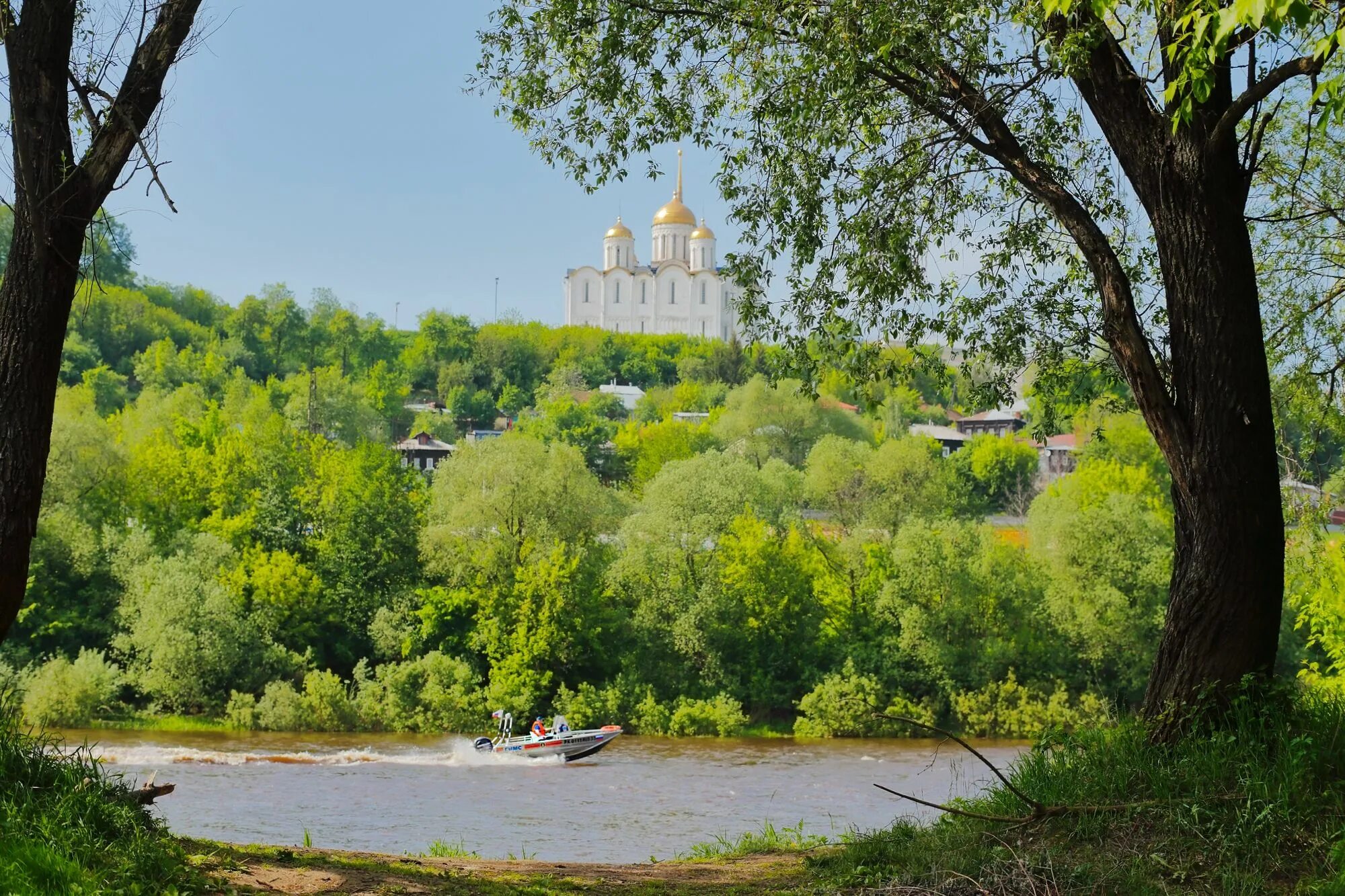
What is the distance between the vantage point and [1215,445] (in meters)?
5.89

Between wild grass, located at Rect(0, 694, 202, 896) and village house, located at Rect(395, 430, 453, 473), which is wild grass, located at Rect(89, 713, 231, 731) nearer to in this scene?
wild grass, located at Rect(0, 694, 202, 896)

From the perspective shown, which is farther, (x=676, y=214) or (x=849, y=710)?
(x=676, y=214)

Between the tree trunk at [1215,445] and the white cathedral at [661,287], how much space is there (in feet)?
A: 437

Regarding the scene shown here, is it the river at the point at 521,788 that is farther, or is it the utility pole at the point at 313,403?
the utility pole at the point at 313,403

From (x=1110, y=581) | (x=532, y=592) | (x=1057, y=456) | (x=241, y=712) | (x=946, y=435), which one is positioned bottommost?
(x=241, y=712)

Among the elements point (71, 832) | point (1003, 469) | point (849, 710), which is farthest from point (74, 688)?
point (1003, 469)

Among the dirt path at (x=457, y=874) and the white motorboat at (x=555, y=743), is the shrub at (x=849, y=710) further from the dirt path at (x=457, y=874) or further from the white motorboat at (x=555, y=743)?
the dirt path at (x=457, y=874)

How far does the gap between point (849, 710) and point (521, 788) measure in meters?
11.0

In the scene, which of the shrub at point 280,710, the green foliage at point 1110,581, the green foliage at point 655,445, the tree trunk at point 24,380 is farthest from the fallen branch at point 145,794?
the green foliage at point 655,445

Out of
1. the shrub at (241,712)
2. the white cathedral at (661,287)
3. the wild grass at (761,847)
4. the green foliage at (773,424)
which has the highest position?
the white cathedral at (661,287)

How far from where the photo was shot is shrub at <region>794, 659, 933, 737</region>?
31.8m

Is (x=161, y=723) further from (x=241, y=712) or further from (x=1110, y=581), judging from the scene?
(x=1110, y=581)

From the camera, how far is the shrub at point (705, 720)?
31609mm

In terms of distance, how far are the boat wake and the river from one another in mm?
58
